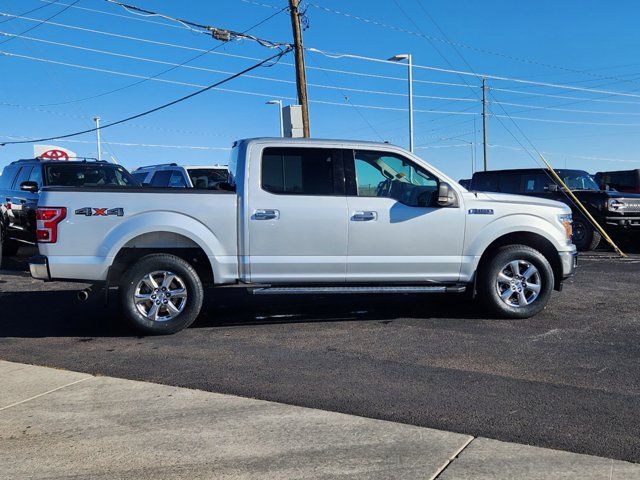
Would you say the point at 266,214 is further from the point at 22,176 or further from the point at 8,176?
the point at 8,176

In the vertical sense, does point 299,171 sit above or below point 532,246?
above

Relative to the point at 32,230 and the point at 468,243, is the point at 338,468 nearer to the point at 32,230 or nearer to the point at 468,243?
the point at 468,243

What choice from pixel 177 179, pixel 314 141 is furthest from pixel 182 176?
pixel 314 141

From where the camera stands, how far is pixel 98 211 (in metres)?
6.41

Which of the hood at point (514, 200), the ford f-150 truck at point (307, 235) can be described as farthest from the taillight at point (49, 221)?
the hood at point (514, 200)

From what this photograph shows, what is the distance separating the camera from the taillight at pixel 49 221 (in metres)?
6.34

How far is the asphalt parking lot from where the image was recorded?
429cm

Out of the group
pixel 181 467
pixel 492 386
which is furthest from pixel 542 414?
pixel 181 467

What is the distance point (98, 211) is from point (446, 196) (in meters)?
3.72

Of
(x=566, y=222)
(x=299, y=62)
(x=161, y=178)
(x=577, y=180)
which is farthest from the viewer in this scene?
(x=299, y=62)

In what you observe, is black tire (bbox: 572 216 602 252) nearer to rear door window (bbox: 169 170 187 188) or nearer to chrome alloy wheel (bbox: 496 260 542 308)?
A: chrome alloy wheel (bbox: 496 260 542 308)

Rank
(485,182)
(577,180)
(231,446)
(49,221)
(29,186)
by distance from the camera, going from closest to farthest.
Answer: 1. (231,446)
2. (49,221)
3. (29,186)
4. (577,180)
5. (485,182)

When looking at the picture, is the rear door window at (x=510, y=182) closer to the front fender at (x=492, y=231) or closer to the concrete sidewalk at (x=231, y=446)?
the front fender at (x=492, y=231)

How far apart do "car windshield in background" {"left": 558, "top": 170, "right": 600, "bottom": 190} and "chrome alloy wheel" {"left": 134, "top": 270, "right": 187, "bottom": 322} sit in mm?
10880
